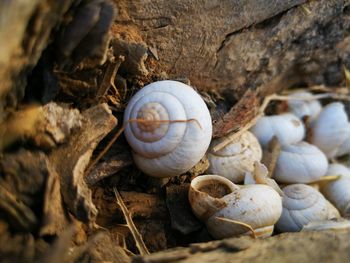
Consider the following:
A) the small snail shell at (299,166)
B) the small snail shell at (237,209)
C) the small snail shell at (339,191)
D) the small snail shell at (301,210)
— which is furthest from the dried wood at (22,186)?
the small snail shell at (339,191)

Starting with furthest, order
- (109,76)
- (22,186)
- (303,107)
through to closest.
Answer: (303,107) → (109,76) → (22,186)

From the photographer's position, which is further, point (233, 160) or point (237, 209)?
point (233, 160)

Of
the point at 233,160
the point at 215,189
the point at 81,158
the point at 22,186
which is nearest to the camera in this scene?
the point at 22,186

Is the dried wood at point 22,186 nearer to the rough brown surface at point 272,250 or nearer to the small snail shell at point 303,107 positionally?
the rough brown surface at point 272,250

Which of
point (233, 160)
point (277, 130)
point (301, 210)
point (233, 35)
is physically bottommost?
point (301, 210)

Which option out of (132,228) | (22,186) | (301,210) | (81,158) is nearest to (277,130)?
(301,210)

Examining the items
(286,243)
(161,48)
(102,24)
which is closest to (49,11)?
(102,24)

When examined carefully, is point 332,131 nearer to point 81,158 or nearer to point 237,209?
point 237,209

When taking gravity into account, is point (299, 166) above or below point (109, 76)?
below

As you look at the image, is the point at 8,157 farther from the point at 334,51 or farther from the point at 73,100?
the point at 334,51
